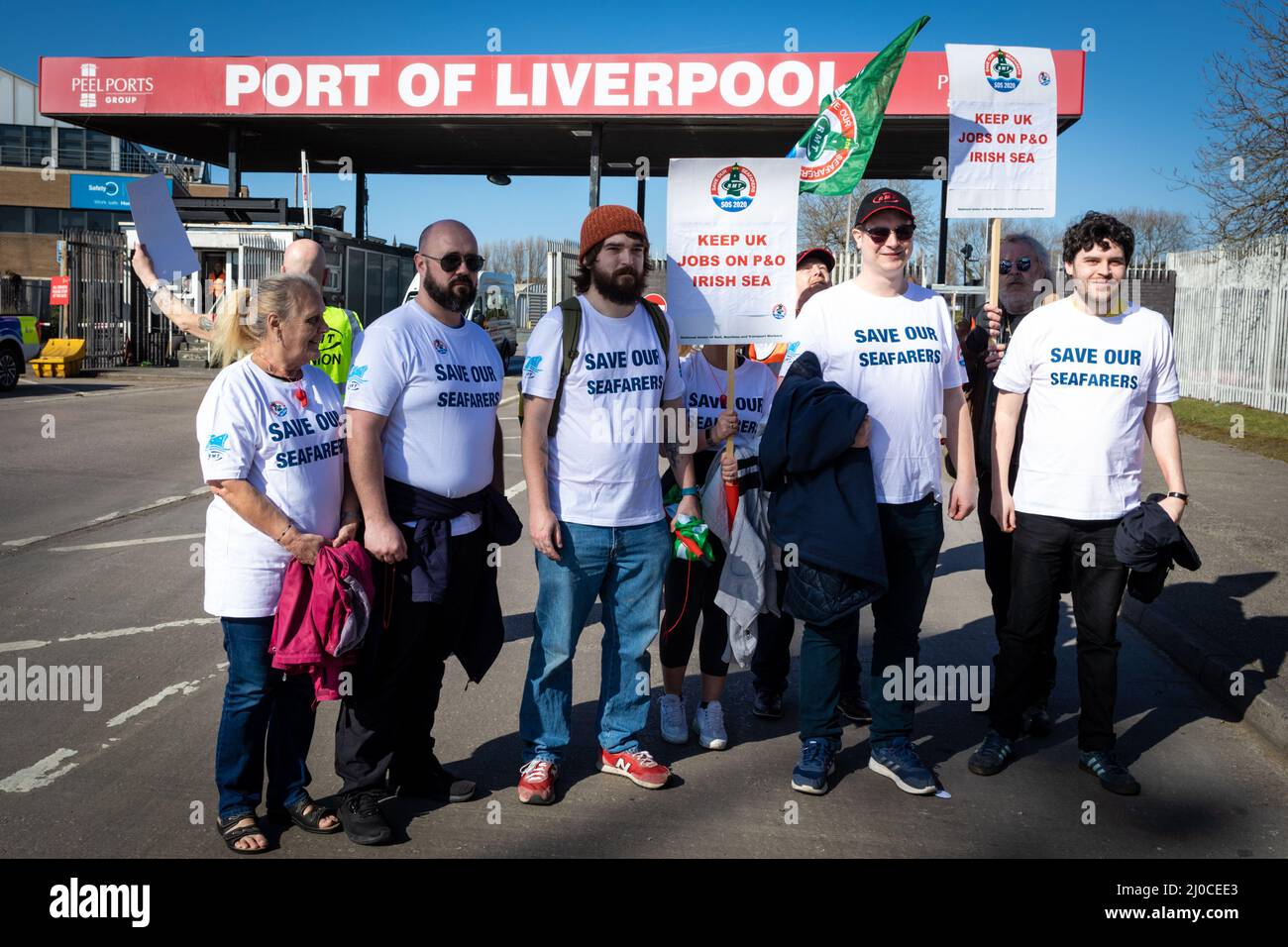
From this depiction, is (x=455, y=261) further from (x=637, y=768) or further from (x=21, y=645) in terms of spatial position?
(x=21, y=645)

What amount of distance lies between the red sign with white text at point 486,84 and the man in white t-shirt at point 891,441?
1787cm

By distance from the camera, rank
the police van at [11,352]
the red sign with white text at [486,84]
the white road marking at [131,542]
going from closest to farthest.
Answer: the white road marking at [131,542] < the police van at [11,352] < the red sign with white text at [486,84]

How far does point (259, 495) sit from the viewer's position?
357 centimetres

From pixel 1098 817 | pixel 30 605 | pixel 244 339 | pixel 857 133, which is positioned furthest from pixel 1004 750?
pixel 30 605

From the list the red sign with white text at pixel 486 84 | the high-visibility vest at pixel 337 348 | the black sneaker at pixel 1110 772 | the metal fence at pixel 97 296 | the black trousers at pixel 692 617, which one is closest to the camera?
the black sneaker at pixel 1110 772

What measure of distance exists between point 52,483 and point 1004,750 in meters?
10.0

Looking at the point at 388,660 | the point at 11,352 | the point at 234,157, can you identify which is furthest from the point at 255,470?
the point at 234,157

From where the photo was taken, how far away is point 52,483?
37.3ft

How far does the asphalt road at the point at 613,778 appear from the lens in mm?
3865

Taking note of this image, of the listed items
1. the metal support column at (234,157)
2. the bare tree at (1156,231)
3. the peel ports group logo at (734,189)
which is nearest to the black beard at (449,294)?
the peel ports group logo at (734,189)

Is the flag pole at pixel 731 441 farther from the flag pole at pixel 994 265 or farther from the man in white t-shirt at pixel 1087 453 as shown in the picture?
the flag pole at pixel 994 265

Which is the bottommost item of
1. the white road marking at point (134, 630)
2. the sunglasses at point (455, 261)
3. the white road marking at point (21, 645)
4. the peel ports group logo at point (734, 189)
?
the white road marking at point (134, 630)

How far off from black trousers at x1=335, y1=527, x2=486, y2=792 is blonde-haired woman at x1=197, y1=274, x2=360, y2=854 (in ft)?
0.65
